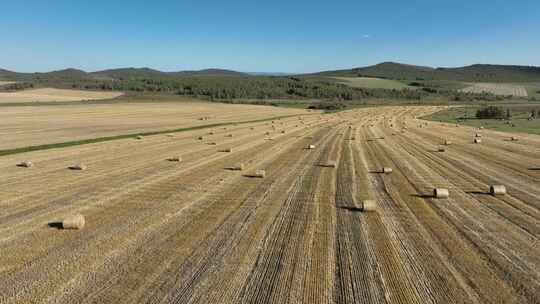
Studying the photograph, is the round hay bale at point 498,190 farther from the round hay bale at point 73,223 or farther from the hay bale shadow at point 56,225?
the hay bale shadow at point 56,225

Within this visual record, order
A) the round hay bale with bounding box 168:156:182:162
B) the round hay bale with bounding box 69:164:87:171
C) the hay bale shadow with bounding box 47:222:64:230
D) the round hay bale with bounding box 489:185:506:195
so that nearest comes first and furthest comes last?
1. the hay bale shadow with bounding box 47:222:64:230
2. the round hay bale with bounding box 489:185:506:195
3. the round hay bale with bounding box 69:164:87:171
4. the round hay bale with bounding box 168:156:182:162

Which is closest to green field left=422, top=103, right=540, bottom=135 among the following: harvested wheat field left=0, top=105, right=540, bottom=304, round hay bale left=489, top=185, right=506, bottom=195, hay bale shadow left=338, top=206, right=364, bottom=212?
harvested wheat field left=0, top=105, right=540, bottom=304

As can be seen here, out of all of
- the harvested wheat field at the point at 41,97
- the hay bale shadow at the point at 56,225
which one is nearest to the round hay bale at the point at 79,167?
the hay bale shadow at the point at 56,225

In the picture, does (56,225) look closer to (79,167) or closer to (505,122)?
(79,167)

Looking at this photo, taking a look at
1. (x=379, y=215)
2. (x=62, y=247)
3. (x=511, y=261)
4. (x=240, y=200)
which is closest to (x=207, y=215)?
(x=240, y=200)

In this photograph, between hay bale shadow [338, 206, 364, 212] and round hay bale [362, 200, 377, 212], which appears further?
hay bale shadow [338, 206, 364, 212]

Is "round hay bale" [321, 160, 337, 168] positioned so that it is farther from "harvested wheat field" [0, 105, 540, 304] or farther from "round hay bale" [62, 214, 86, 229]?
"round hay bale" [62, 214, 86, 229]

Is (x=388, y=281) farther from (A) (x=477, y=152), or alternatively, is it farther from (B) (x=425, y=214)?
(A) (x=477, y=152)

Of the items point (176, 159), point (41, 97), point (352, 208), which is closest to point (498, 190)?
point (352, 208)
